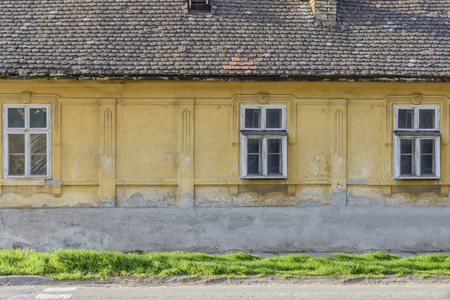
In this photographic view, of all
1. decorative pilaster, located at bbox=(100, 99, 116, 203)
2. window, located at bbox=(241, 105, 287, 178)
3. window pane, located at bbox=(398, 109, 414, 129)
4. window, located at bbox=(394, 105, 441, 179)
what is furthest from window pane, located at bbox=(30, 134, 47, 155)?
window pane, located at bbox=(398, 109, 414, 129)

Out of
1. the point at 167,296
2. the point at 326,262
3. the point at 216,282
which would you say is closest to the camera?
the point at 167,296

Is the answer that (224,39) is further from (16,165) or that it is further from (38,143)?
(16,165)

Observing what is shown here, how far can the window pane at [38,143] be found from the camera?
12.3 m

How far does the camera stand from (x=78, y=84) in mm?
12320

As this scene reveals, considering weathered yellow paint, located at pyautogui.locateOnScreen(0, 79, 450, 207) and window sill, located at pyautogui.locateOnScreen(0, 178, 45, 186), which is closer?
window sill, located at pyautogui.locateOnScreen(0, 178, 45, 186)

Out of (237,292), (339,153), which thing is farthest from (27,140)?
(339,153)

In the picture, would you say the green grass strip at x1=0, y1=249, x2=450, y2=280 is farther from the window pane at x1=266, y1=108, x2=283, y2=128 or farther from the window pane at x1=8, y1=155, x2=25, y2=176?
the window pane at x1=266, y1=108, x2=283, y2=128

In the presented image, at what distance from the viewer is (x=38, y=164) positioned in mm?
12375

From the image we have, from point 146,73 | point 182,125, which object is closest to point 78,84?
point 146,73

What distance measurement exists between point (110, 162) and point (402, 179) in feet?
20.3

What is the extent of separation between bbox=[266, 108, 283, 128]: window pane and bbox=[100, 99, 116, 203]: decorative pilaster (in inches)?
128

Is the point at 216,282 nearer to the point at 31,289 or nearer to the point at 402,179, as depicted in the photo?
the point at 31,289

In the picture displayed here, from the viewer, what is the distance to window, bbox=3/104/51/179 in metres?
12.3

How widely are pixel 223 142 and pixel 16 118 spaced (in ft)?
14.2
